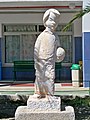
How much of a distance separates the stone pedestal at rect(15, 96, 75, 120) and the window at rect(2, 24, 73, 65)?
11388 millimetres

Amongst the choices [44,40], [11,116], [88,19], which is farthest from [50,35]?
[88,19]

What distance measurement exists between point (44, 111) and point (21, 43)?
1187cm

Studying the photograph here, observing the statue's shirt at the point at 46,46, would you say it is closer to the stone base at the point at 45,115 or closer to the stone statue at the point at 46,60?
the stone statue at the point at 46,60

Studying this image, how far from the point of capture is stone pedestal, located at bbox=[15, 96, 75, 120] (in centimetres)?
669

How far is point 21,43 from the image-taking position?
60.6ft

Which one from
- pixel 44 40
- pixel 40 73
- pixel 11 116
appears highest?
pixel 44 40

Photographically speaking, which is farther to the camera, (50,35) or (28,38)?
(28,38)

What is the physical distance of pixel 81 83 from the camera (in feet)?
50.1

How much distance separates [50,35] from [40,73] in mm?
710

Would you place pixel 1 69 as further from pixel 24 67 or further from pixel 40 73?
pixel 40 73

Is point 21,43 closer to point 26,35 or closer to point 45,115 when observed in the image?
point 26,35

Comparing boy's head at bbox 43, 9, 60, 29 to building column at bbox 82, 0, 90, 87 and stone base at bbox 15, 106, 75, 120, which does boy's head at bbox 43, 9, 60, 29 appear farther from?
building column at bbox 82, 0, 90, 87

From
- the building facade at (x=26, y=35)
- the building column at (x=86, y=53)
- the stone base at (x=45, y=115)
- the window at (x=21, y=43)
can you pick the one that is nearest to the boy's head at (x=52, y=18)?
the stone base at (x=45, y=115)

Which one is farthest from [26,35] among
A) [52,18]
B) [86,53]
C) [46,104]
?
[46,104]
